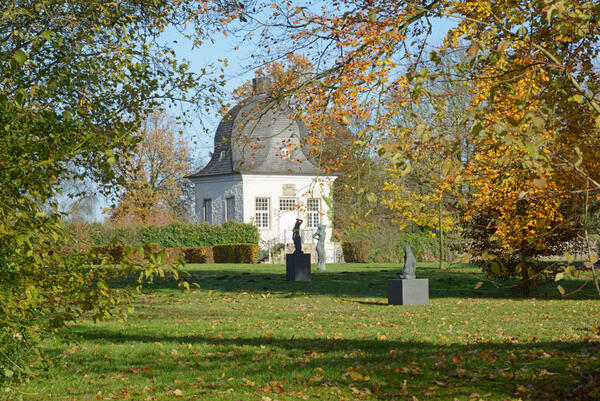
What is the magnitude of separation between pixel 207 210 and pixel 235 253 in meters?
7.90

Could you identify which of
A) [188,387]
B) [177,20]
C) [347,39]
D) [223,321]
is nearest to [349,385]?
[188,387]

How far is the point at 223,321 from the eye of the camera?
13.2 m

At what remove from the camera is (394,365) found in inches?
333

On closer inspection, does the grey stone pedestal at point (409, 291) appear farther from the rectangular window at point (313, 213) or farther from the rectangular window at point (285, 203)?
the rectangular window at point (285, 203)

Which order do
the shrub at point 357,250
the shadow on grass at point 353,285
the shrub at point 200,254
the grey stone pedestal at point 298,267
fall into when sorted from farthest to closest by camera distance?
the shrub at point 357,250 < the shrub at point 200,254 < the grey stone pedestal at point 298,267 < the shadow on grass at point 353,285

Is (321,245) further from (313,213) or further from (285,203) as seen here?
(313,213)

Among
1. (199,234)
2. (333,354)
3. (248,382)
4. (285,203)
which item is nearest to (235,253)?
(199,234)

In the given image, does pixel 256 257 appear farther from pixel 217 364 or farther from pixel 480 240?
pixel 217 364

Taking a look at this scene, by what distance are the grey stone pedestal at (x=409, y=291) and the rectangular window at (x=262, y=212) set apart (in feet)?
91.6

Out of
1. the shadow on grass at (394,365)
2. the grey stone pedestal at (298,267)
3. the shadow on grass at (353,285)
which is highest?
the grey stone pedestal at (298,267)

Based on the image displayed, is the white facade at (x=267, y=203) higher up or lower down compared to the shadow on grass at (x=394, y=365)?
higher up

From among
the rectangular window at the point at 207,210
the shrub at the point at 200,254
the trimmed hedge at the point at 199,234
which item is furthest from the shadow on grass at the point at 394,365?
the rectangular window at the point at 207,210

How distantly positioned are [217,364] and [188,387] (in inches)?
47.5

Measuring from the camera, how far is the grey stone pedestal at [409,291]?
16.1m
